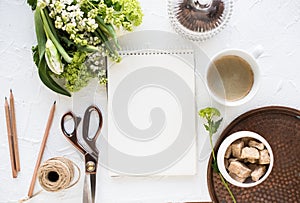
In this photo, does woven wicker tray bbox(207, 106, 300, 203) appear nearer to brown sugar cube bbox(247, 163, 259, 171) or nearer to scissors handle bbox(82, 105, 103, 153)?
brown sugar cube bbox(247, 163, 259, 171)

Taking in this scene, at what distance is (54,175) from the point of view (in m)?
1.01

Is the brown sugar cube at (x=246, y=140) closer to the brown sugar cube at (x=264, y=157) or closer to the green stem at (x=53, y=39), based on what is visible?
the brown sugar cube at (x=264, y=157)

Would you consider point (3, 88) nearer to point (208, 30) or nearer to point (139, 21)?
point (139, 21)

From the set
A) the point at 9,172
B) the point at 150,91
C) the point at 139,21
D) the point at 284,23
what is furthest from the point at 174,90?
the point at 9,172

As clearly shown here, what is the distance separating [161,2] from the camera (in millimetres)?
1061

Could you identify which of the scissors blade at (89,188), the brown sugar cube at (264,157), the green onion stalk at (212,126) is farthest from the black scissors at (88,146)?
the brown sugar cube at (264,157)

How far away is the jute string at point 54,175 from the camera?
1.00 meters

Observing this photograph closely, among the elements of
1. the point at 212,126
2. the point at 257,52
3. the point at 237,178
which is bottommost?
the point at 237,178

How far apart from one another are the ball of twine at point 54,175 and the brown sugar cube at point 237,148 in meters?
0.31

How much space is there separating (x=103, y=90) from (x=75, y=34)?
15cm

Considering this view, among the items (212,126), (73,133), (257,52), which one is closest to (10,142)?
(73,133)

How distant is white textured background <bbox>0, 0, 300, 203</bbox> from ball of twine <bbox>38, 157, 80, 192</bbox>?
53mm

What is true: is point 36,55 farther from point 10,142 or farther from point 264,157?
point 264,157

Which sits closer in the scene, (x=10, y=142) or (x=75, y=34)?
(x=75, y=34)
